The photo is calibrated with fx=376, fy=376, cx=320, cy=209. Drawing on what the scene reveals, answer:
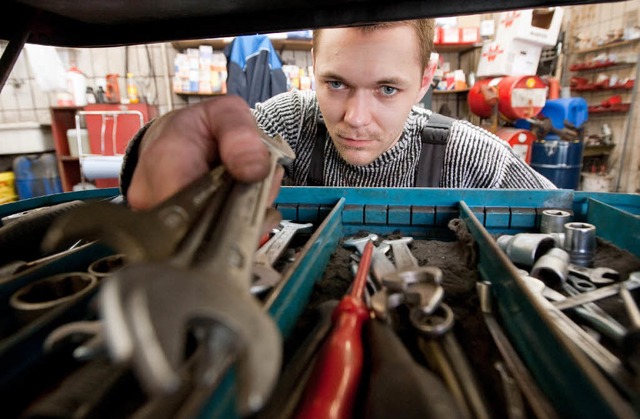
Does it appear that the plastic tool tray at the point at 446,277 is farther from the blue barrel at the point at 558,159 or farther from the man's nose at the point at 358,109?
the blue barrel at the point at 558,159

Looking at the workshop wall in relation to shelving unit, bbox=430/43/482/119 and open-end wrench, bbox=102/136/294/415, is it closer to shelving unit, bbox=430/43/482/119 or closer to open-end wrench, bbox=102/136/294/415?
shelving unit, bbox=430/43/482/119

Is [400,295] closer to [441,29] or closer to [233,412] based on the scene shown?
[233,412]

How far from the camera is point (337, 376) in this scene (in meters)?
0.28

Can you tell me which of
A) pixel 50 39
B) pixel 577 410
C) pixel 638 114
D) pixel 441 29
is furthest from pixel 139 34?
pixel 638 114

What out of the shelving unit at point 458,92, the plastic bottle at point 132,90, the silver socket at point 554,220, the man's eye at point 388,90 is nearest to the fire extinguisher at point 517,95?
the shelving unit at point 458,92

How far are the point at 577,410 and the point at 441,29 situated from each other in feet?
10.7

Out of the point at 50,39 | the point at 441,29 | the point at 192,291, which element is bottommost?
the point at 192,291

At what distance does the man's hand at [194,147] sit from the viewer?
1.33 ft

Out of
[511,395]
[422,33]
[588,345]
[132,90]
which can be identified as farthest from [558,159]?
[132,90]

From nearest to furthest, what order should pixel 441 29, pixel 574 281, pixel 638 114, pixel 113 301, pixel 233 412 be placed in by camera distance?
pixel 113 301, pixel 233 412, pixel 574 281, pixel 638 114, pixel 441 29

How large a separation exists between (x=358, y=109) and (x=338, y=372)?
674 mm

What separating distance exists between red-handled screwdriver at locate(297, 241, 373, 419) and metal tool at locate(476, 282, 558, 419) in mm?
136

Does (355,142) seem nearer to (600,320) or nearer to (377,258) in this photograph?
(377,258)

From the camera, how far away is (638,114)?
2.59m
